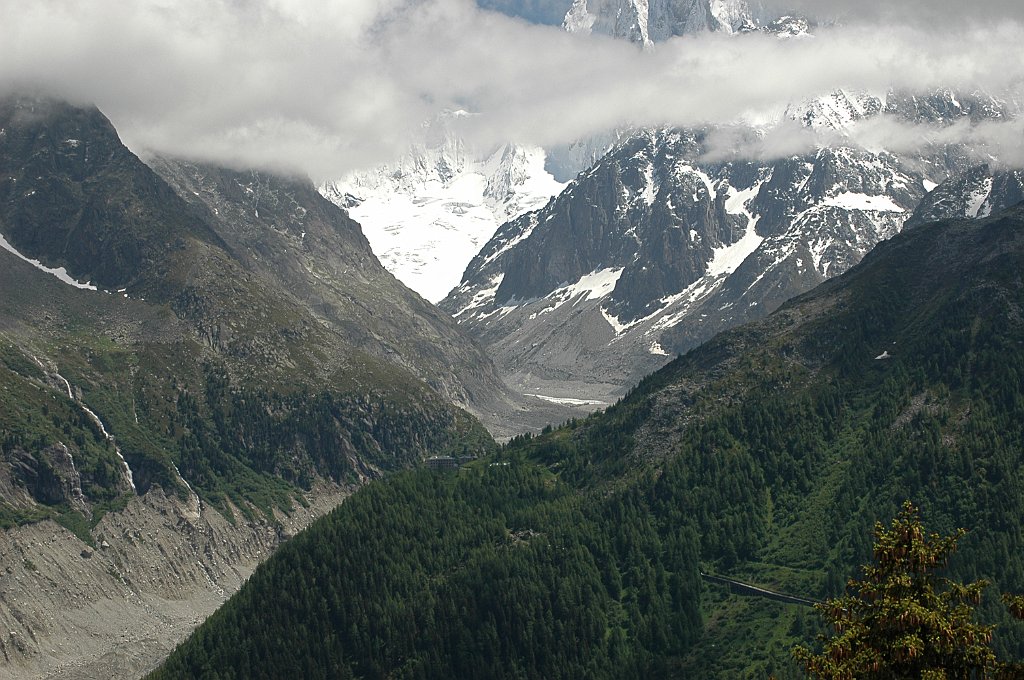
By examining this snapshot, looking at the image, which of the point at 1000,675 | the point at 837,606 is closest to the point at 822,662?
the point at 837,606

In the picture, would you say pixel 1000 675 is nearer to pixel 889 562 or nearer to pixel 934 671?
pixel 934 671

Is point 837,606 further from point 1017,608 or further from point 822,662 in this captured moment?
point 1017,608

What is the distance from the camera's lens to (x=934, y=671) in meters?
64.9

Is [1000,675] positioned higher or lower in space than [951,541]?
lower

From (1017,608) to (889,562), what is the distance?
618 centimetres

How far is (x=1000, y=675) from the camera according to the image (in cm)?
6500

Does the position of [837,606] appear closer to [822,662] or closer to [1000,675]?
[822,662]

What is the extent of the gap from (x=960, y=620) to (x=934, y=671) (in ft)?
9.94

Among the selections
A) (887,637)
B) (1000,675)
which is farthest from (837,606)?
(1000,675)

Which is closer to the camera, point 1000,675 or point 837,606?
point 1000,675

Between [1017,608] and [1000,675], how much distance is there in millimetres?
3134

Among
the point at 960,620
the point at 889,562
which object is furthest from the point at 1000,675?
the point at 889,562

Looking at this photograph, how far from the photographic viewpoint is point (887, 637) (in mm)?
67688

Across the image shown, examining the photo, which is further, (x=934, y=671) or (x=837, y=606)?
(x=837, y=606)
